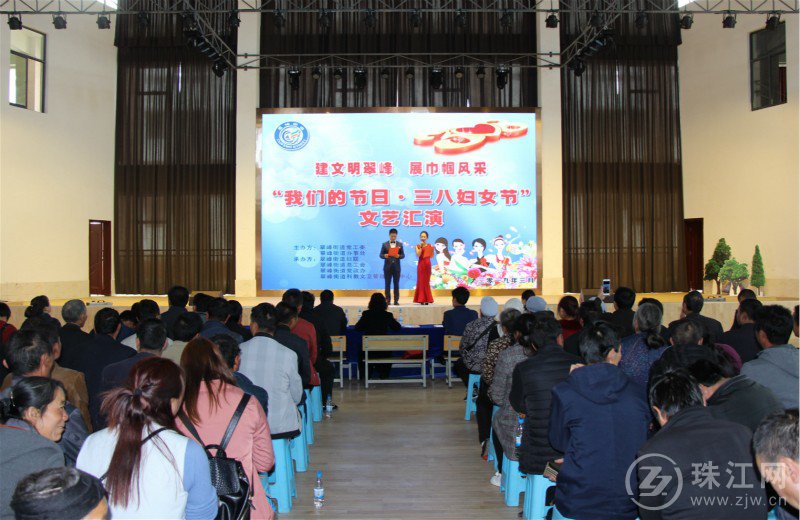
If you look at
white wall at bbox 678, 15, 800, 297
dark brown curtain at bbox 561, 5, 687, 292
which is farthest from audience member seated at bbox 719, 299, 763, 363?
dark brown curtain at bbox 561, 5, 687, 292

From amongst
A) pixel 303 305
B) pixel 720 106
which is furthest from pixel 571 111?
pixel 303 305

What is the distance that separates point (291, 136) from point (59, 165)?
158 inches

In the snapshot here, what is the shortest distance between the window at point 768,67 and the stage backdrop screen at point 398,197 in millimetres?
3850

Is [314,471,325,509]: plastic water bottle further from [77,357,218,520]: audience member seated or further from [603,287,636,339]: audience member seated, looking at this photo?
[603,287,636,339]: audience member seated

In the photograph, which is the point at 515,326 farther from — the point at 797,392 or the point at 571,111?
the point at 571,111

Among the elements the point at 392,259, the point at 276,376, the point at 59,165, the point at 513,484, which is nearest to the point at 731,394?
the point at 513,484

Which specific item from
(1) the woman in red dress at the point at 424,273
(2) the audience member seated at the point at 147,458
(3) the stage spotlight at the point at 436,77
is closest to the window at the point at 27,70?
(3) the stage spotlight at the point at 436,77

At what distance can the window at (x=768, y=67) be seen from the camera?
11852 millimetres

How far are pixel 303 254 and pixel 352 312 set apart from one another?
3722 millimetres

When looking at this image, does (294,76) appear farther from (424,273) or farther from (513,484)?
(513,484)

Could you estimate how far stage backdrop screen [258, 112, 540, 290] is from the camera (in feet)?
42.2

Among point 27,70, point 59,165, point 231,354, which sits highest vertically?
point 27,70

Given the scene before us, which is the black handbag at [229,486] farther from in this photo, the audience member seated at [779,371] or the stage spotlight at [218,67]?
the stage spotlight at [218,67]

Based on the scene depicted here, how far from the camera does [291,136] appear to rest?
1306 cm
